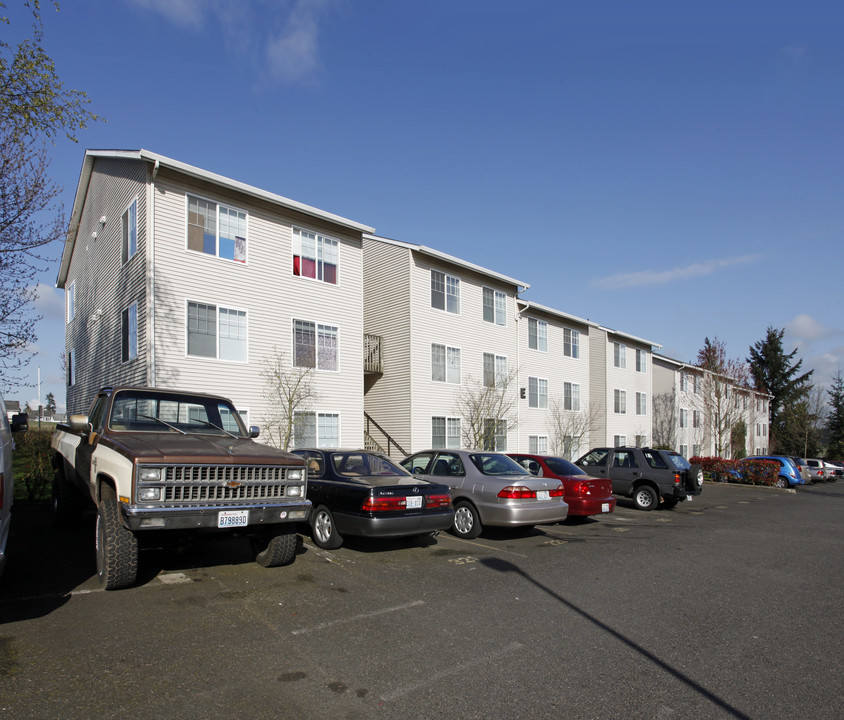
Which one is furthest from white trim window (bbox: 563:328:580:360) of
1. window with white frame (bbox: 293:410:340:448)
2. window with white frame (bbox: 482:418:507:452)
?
window with white frame (bbox: 293:410:340:448)

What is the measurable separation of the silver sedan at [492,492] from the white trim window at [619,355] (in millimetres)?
25626

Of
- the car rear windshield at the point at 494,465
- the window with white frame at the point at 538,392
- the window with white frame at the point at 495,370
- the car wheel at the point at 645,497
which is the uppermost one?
the window with white frame at the point at 495,370

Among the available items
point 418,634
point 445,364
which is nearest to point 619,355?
point 445,364

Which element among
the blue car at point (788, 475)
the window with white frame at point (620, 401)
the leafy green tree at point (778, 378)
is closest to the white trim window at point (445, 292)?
the window with white frame at point (620, 401)

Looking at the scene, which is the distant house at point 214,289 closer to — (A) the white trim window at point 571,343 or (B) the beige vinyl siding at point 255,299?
(B) the beige vinyl siding at point 255,299

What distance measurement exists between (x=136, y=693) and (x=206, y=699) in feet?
1.63

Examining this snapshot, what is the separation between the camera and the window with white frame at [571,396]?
100 feet

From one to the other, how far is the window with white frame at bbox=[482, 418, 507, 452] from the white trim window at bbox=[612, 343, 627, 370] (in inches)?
485

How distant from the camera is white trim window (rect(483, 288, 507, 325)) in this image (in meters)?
25.5

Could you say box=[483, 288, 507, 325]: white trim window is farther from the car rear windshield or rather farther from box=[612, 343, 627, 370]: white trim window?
the car rear windshield

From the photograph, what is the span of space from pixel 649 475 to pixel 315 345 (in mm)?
10323

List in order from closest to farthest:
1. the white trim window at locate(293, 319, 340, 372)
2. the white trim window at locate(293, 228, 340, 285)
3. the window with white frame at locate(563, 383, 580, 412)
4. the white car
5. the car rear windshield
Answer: the white car
the car rear windshield
the white trim window at locate(293, 319, 340, 372)
the white trim window at locate(293, 228, 340, 285)
the window with white frame at locate(563, 383, 580, 412)

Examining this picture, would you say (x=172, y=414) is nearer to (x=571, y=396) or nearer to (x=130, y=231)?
(x=130, y=231)

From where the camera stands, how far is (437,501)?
29.5 feet
